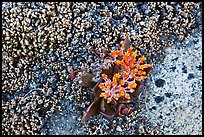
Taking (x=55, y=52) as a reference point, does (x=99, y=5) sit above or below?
above

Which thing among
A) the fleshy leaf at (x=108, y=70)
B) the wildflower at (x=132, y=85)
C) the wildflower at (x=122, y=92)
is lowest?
the wildflower at (x=122, y=92)

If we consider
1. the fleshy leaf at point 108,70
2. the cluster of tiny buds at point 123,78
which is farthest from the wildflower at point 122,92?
the fleshy leaf at point 108,70

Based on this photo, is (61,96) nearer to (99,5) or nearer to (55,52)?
(55,52)

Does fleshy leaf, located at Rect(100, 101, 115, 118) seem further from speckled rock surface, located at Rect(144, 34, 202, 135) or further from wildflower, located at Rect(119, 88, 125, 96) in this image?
speckled rock surface, located at Rect(144, 34, 202, 135)

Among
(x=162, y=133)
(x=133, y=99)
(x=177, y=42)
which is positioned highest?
(x=177, y=42)

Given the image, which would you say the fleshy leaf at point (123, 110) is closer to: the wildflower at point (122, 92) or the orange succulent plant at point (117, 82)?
the orange succulent plant at point (117, 82)

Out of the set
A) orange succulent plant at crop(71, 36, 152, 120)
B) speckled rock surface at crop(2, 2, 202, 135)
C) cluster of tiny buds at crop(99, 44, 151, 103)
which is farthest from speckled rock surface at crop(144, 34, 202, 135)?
cluster of tiny buds at crop(99, 44, 151, 103)

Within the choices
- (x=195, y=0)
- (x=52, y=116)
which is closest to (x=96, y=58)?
(x=52, y=116)
